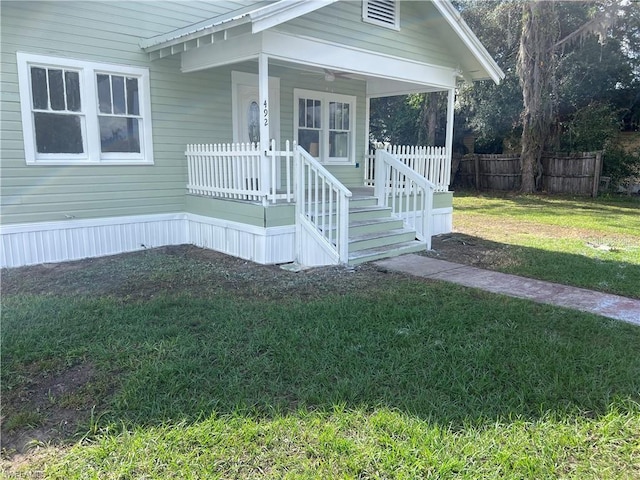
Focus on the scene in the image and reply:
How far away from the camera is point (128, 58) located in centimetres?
722

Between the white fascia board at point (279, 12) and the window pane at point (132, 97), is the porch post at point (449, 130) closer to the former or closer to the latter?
the white fascia board at point (279, 12)

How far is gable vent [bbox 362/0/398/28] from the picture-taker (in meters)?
7.77

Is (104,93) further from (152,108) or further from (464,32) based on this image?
(464,32)

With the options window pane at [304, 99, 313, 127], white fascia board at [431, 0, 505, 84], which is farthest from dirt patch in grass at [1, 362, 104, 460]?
white fascia board at [431, 0, 505, 84]

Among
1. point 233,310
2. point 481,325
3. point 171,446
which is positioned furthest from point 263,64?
point 171,446

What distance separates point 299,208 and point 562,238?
A: 5.37 meters

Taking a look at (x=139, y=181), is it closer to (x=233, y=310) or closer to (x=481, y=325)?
(x=233, y=310)

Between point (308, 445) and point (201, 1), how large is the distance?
7.80 m

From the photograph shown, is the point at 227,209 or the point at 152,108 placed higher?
the point at 152,108

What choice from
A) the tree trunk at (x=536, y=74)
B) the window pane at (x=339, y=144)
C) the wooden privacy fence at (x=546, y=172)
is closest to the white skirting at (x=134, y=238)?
the window pane at (x=339, y=144)

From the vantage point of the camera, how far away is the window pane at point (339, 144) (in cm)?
1027

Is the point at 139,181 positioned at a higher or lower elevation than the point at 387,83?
lower

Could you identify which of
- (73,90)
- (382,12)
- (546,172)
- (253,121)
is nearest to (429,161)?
(382,12)

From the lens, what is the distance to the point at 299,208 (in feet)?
22.2
